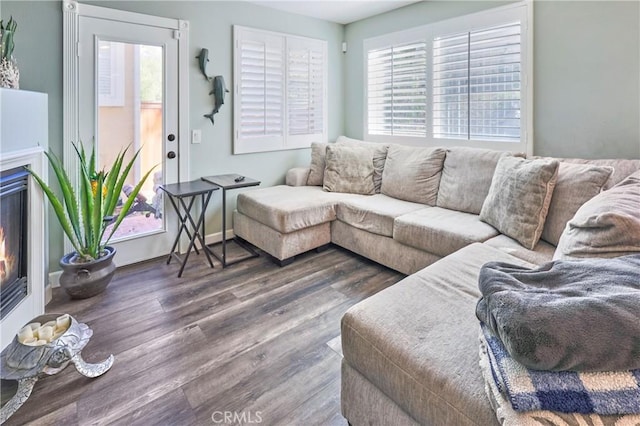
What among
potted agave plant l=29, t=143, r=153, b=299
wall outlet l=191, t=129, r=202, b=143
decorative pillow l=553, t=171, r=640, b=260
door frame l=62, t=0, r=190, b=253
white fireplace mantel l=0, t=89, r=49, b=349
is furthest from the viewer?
wall outlet l=191, t=129, r=202, b=143

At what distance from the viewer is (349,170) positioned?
3709 millimetres

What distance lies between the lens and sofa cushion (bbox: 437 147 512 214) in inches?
112

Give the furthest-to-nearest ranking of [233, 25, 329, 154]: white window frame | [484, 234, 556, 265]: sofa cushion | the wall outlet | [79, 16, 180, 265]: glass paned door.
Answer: [233, 25, 329, 154]: white window frame < the wall outlet < [79, 16, 180, 265]: glass paned door < [484, 234, 556, 265]: sofa cushion

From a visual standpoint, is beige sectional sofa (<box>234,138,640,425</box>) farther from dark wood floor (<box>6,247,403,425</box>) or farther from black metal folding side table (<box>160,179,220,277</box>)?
black metal folding side table (<box>160,179,220,277</box>)

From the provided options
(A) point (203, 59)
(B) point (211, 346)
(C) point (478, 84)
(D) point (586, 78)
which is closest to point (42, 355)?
(B) point (211, 346)

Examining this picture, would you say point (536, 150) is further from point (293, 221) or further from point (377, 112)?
point (293, 221)

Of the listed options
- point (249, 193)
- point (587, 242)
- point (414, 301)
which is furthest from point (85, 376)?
point (587, 242)

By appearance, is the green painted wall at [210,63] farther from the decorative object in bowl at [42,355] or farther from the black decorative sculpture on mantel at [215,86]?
the decorative object in bowl at [42,355]

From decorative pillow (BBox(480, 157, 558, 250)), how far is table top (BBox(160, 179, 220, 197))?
7.38 ft

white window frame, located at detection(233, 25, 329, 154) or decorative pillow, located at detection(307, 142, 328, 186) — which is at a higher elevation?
white window frame, located at detection(233, 25, 329, 154)

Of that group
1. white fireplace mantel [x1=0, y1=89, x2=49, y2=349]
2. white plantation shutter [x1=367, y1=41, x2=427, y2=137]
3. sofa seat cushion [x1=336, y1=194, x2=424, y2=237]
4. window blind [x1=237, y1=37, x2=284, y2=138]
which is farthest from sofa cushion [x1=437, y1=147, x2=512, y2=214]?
white fireplace mantel [x1=0, y1=89, x2=49, y2=349]

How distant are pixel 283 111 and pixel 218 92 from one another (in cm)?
82

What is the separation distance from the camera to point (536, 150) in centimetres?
300

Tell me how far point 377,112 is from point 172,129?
2.31 meters
